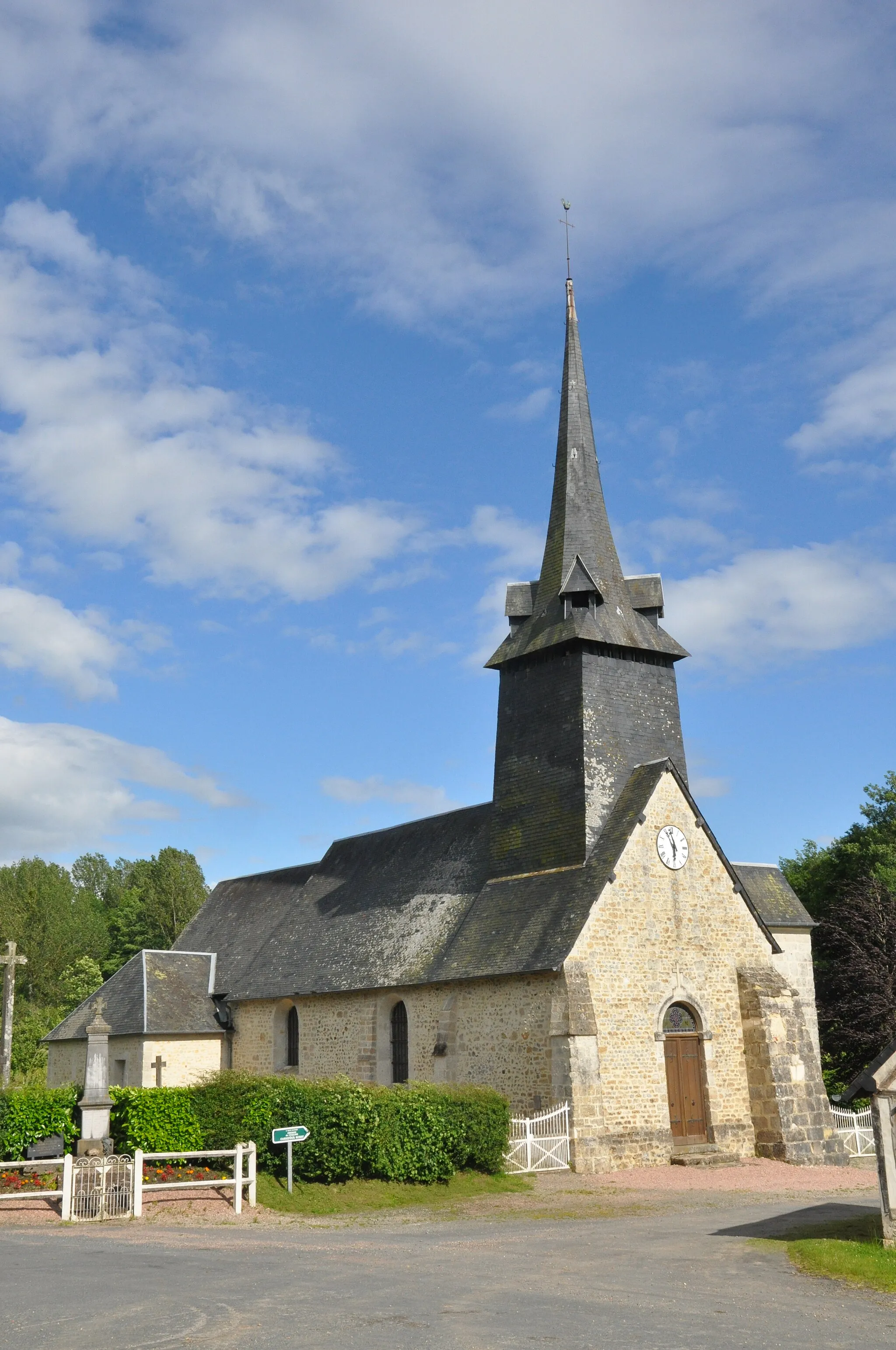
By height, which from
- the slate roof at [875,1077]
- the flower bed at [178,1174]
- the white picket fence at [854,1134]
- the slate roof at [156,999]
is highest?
the slate roof at [156,999]

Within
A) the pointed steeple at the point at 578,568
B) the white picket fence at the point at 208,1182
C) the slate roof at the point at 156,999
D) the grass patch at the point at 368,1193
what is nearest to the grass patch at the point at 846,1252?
the grass patch at the point at 368,1193

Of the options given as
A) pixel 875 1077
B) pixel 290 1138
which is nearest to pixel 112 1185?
pixel 290 1138

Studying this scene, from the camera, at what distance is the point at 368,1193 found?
17453 mm

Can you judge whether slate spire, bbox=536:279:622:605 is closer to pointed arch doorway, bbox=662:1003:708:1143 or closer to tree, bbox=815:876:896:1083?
pointed arch doorway, bbox=662:1003:708:1143

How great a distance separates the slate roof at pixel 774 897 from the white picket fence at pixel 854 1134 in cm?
701

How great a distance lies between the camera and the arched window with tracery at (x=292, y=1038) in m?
28.7

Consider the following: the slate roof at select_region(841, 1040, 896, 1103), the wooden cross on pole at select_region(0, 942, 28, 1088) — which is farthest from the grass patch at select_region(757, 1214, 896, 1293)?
the wooden cross on pole at select_region(0, 942, 28, 1088)

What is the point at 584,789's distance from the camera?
2412 centimetres

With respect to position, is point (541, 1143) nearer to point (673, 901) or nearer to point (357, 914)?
point (673, 901)

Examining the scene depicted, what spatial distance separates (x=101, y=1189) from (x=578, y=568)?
15996mm

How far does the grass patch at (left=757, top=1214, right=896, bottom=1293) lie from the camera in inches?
414

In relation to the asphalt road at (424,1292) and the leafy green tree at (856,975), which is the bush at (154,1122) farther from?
the leafy green tree at (856,975)

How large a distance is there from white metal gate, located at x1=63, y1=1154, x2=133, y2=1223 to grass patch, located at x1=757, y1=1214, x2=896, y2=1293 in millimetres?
8047

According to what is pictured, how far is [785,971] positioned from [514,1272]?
839 inches
